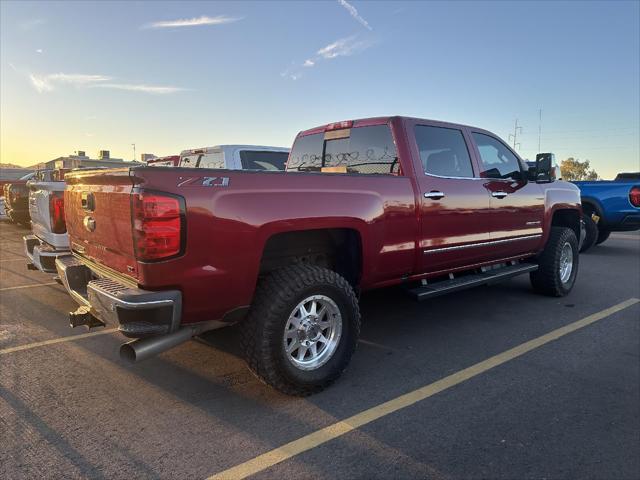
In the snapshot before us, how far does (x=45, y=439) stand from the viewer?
2.71 meters

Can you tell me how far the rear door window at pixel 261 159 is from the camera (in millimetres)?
7557

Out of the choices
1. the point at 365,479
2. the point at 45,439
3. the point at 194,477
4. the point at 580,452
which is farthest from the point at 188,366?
the point at 580,452

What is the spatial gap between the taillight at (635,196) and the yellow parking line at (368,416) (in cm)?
666

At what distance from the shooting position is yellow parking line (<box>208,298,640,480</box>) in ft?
8.13

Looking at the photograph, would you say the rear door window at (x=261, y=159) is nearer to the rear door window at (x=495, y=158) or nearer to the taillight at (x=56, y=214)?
the taillight at (x=56, y=214)

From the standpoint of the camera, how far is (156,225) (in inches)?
103

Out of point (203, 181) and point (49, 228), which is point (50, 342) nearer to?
point (49, 228)

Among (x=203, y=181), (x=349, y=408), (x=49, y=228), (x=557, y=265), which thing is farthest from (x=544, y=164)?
(x=49, y=228)

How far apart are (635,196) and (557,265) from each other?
5.20 m

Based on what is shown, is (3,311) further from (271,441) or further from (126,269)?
(271,441)

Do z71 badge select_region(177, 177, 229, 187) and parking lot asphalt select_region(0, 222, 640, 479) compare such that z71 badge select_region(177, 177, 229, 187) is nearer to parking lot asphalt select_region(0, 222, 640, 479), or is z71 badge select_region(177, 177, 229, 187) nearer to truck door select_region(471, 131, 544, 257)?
parking lot asphalt select_region(0, 222, 640, 479)

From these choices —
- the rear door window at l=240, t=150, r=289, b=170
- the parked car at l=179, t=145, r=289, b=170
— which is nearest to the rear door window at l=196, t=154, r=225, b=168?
the parked car at l=179, t=145, r=289, b=170

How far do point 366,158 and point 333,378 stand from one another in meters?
2.12

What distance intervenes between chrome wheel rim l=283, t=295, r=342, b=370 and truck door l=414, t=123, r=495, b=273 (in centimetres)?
117
